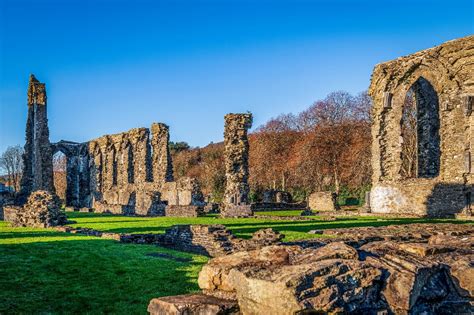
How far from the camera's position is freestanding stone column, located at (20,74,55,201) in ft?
107

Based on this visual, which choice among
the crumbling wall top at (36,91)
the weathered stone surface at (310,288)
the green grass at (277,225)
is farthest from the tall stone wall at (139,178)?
the weathered stone surface at (310,288)

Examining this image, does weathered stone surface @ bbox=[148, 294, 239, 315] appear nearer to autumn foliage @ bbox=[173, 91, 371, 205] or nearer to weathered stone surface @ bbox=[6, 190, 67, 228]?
weathered stone surface @ bbox=[6, 190, 67, 228]

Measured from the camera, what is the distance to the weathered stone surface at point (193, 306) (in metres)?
3.70

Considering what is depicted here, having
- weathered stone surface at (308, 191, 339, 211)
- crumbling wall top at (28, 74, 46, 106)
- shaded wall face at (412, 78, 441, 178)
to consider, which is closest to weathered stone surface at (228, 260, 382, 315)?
shaded wall face at (412, 78, 441, 178)

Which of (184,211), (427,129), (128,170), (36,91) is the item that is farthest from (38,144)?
(427,129)

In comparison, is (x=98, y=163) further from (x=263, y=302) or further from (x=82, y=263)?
(x=263, y=302)

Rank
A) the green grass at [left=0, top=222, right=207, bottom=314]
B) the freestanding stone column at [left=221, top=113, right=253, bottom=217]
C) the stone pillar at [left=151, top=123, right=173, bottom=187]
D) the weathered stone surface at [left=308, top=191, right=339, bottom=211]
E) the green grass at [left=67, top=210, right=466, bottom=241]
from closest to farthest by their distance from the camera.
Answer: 1. the green grass at [left=0, top=222, right=207, bottom=314]
2. the green grass at [left=67, top=210, right=466, bottom=241]
3. the freestanding stone column at [left=221, top=113, right=253, bottom=217]
4. the weathered stone surface at [left=308, top=191, right=339, bottom=211]
5. the stone pillar at [left=151, top=123, right=173, bottom=187]

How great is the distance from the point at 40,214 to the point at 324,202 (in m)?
16.4

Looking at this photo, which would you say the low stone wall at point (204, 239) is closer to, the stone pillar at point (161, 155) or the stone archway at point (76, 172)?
the stone pillar at point (161, 155)

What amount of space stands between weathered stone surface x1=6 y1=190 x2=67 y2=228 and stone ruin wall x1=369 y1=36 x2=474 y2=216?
14.1 m

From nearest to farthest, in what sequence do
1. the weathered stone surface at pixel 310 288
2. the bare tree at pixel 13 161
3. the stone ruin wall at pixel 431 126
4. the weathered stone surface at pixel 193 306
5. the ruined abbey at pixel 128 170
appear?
the weathered stone surface at pixel 310 288 < the weathered stone surface at pixel 193 306 < the stone ruin wall at pixel 431 126 < the ruined abbey at pixel 128 170 < the bare tree at pixel 13 161

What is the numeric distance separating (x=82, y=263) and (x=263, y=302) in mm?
5610

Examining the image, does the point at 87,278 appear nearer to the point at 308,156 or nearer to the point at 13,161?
the point at 308,156

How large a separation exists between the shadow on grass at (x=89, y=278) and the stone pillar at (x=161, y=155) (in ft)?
93.9
